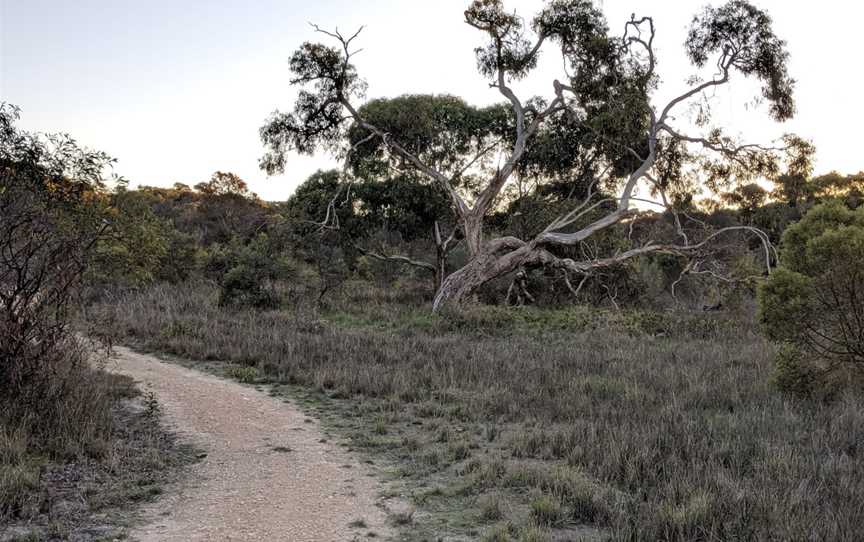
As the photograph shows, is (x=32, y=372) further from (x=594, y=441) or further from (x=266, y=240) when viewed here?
(x=266, y=240)

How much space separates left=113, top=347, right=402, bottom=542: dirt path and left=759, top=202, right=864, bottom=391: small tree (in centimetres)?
617

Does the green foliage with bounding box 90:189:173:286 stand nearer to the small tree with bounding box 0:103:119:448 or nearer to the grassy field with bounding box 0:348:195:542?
the small tree with bounding box 0:103:119:448

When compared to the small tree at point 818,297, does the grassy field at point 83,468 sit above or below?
below

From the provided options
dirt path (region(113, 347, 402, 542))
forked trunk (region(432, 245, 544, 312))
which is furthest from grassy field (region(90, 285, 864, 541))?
forked trunk (region(432, 245, 544, 312))

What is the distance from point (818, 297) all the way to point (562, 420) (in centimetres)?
389

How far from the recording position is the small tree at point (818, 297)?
338 inches

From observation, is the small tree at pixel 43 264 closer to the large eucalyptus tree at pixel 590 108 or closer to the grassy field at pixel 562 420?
the grassy field at pixel 562 420

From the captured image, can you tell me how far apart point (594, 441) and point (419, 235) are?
18174 mm

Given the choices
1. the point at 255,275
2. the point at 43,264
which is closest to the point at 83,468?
the point at 43,264

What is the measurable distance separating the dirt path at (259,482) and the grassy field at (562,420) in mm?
462

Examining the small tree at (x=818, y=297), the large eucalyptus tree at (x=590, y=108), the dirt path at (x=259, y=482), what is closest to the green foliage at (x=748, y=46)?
the large eucalyptus tree at (x=590, y=108)

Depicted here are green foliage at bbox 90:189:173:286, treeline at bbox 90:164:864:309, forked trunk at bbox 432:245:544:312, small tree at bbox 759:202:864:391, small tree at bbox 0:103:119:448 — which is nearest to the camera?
small tree at bbox 0:103:119:448

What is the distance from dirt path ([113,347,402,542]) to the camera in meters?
5.38

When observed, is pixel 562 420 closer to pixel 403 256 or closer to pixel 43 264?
pixel 43 264
